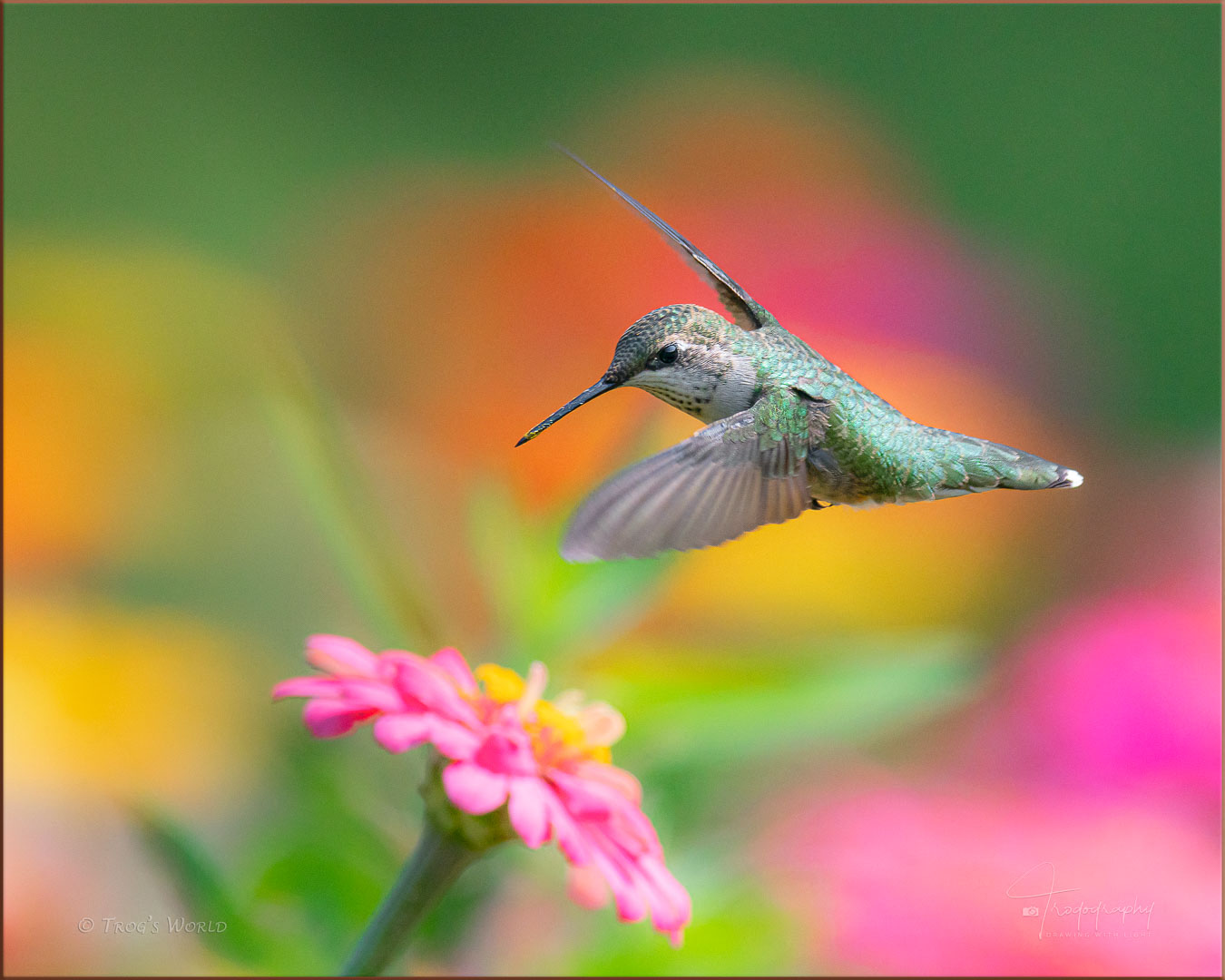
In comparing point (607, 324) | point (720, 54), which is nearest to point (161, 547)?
point (607, 324)

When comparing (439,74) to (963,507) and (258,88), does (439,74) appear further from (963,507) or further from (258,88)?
(963,507)

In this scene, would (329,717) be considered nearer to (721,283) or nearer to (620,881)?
(620,881)

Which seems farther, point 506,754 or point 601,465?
point 601,465

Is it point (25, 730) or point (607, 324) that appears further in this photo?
point (607, 324)

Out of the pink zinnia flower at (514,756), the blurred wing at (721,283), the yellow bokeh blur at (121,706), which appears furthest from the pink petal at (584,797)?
the yellow bokeh blur at (121,706)

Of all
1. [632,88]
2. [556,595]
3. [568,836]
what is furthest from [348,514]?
[632,88]

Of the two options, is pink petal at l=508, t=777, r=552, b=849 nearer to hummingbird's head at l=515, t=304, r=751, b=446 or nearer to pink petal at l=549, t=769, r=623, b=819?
pink petal at l=549, t=769, r=623, b=819
